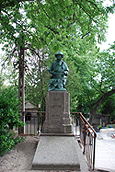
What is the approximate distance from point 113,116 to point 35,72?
1836 centimetres

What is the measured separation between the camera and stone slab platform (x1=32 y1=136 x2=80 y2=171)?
3658 millimetres

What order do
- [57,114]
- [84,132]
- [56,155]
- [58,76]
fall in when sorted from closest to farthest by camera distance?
[56,155], [84,132], [57,114], [58,76]

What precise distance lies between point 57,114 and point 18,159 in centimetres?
213

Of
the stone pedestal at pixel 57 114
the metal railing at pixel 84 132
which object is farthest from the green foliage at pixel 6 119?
the stone pedestal at pixel 57 114

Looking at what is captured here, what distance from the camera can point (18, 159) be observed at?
13.6 feet

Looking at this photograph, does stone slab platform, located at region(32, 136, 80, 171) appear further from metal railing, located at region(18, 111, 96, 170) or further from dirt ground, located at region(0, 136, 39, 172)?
metal railing, located at region(18, 111, 96, 170)

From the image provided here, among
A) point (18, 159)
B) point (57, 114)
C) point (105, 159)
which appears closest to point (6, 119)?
point (18, 159)

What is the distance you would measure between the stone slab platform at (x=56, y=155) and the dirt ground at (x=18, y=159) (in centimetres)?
35

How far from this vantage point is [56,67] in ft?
20.5

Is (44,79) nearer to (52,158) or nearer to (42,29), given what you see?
(42,29)

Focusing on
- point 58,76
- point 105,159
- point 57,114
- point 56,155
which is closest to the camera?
point 56,155

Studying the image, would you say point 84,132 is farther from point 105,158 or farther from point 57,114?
point 105,158

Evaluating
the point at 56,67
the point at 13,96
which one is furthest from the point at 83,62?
the point at 13,96

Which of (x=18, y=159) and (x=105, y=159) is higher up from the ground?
(x=18, y=159)
